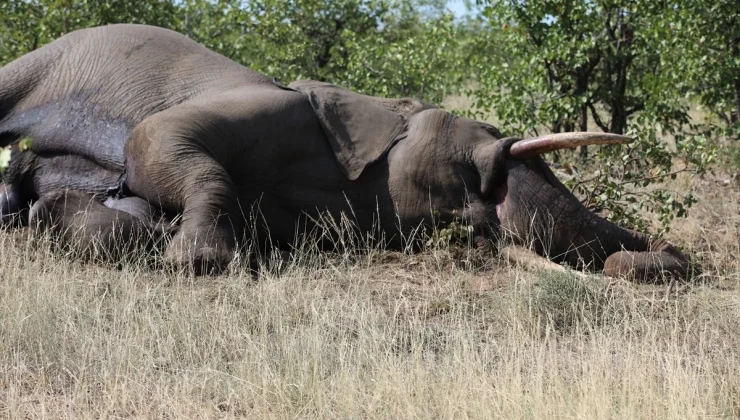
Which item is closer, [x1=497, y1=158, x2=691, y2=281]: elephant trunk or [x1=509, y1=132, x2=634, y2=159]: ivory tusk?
[x1=509, y1=132, x2=634, y2=159]: ivory tusk

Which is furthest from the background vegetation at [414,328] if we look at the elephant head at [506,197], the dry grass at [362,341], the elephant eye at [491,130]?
the elephant eye at [491,130]

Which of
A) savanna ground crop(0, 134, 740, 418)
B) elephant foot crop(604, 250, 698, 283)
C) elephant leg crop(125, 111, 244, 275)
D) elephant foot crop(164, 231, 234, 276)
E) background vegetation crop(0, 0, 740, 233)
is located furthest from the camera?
background vegetation crop(0, 0, 740, 233)

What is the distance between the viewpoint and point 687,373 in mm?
4902

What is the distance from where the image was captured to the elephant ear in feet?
24.8

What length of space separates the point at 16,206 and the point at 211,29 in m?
6.82

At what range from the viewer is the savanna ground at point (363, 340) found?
4672 mm

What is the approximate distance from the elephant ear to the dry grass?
67 cm

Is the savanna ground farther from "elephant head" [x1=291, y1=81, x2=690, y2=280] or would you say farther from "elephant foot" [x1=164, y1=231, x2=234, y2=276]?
"elephant head" [x1=291, y1=81, x2=690, y2=280]

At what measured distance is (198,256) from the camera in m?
6.63

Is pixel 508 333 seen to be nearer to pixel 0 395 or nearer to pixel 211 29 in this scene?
pixel 0 395

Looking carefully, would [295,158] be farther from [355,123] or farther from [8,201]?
[8,201]

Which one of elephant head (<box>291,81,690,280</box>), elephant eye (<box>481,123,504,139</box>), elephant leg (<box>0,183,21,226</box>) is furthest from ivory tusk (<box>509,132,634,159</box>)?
elephant leg (<box>0,183,21,226</box>)

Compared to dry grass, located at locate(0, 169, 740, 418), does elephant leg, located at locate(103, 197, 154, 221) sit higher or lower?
higher

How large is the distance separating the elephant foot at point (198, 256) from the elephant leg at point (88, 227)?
8.5 inches
